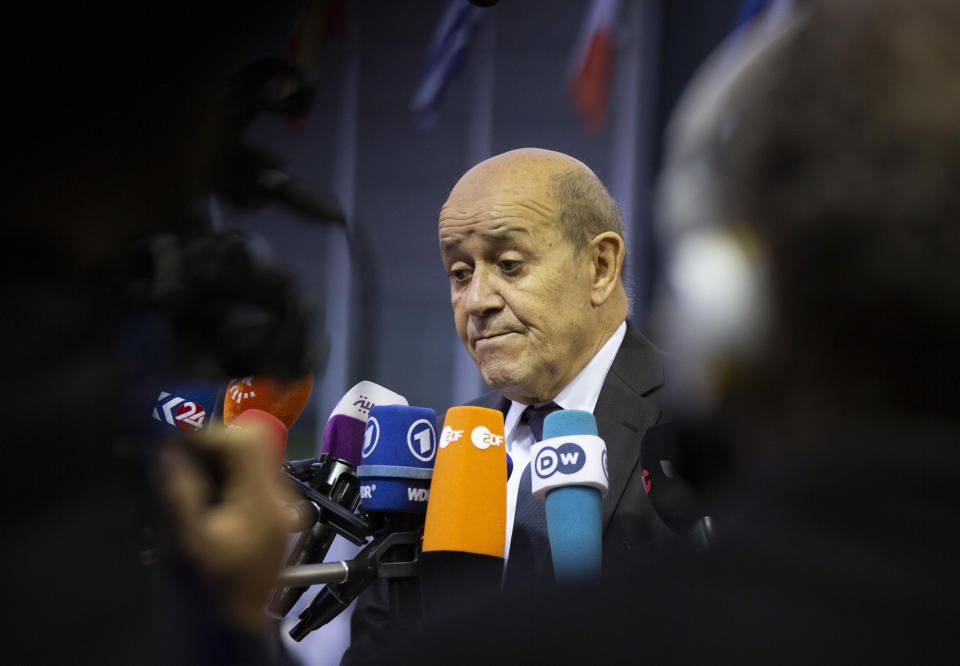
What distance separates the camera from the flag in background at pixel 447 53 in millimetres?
6453

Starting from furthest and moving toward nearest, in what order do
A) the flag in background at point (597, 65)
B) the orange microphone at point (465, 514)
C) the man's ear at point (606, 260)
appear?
the flag in background at point (597, 65), the man's ear at point (606, 260), the orange microphone at point (465, 514)

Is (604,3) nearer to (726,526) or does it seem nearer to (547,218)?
(547,218)

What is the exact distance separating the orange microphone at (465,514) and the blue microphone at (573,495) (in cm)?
10

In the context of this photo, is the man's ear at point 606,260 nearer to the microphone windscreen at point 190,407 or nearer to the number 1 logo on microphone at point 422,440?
the number 1 logo on microphone at point 422,440

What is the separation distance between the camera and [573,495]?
149cm

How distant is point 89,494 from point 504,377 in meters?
1.61

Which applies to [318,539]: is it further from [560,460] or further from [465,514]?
[560,460]

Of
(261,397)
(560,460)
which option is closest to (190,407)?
(261,397)

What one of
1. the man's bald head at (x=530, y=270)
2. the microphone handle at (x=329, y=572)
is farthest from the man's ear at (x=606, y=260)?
the microphone handle at (x=329, y=572)

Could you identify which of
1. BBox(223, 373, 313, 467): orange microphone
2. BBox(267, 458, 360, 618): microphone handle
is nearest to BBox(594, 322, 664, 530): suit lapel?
BBox(267, 458, 360, 618): microphone handle

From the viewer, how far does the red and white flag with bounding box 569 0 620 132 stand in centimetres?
637

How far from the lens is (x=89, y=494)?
660 mm

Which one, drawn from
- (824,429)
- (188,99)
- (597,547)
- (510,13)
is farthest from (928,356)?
(510,13)

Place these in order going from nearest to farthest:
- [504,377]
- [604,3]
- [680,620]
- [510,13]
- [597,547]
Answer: [680,620], [597,547], [504,377], [604,3], [510,13]
